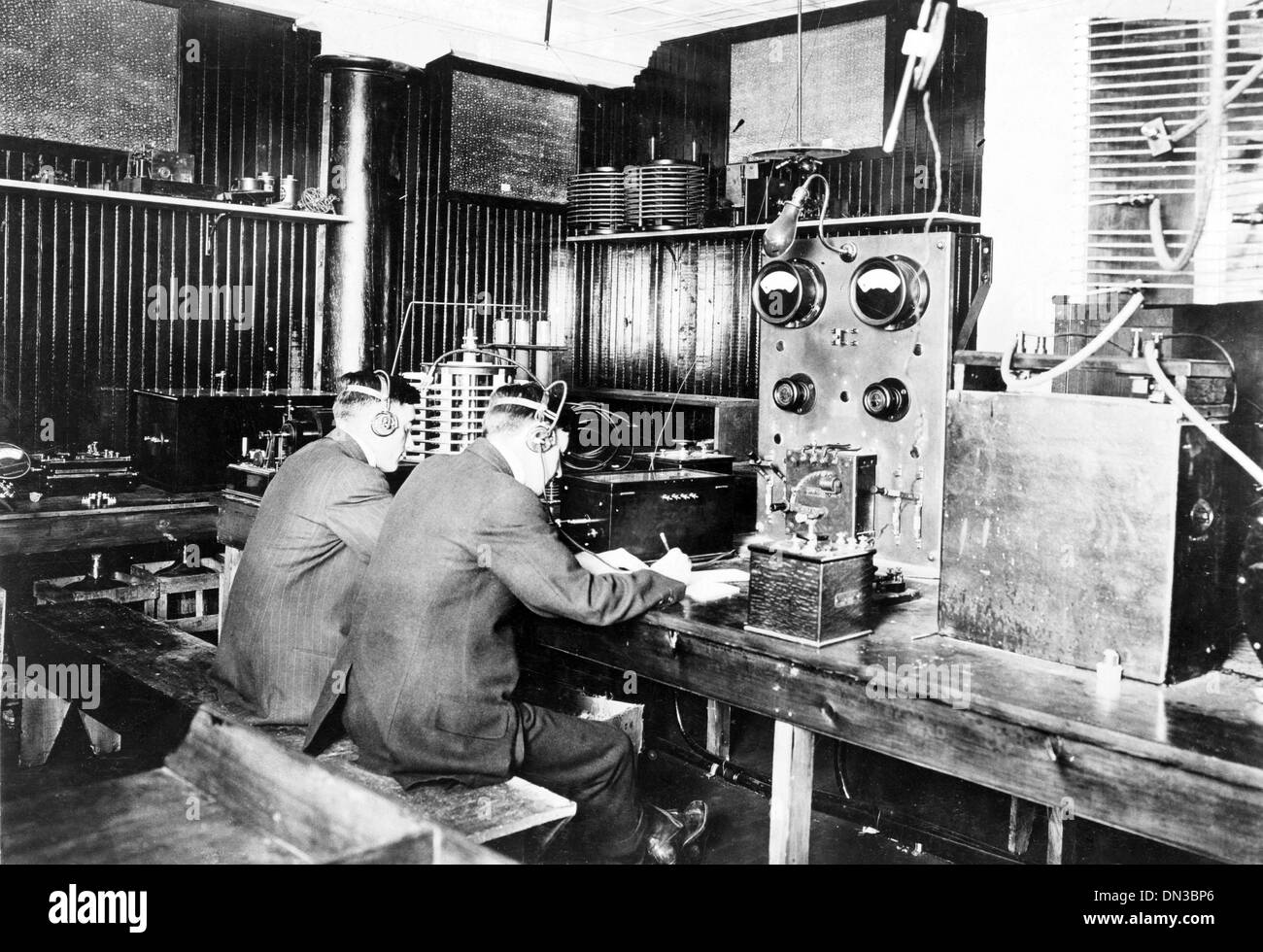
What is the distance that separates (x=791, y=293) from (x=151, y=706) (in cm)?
275

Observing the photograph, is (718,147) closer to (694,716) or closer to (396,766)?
(694,716)

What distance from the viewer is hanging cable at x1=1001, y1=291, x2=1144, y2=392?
7.84ft

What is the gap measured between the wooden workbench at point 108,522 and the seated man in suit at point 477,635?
7.98ft

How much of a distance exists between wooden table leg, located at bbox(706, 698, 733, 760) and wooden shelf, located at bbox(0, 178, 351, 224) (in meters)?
3.35

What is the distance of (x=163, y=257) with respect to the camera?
6.20 meters

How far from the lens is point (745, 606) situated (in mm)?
3273

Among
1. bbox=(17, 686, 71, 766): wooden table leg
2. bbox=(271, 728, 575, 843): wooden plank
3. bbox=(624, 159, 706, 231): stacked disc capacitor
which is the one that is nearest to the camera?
bbox=(271, 728, 575, 843): wooden plank

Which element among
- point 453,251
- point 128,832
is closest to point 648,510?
point 128,832

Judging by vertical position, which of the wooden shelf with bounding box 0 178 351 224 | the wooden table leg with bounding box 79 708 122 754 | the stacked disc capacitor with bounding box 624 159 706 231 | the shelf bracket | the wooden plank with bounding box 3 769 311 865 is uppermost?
the stacked disc capacitor with bounding box 624 159 706 231

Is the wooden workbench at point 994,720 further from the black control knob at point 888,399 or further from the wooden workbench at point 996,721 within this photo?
the black control knob at point 888,399

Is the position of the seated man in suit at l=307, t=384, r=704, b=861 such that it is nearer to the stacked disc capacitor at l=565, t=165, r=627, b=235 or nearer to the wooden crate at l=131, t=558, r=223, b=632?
the wooden crate at l=131, t=558, r=223, b=632

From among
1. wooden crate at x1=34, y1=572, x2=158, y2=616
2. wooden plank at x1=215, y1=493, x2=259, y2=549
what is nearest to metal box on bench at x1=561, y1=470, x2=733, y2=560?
wooden plank at x1=215, y1=493, x2=259, y2=549

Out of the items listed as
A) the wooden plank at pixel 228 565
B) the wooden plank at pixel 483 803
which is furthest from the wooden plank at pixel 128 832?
the wooden plank at pixel 228 565
